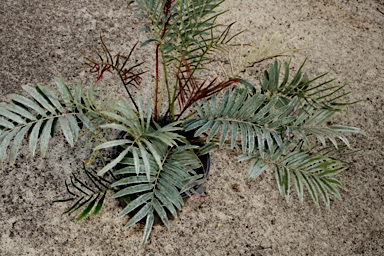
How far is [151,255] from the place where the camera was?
1475 millimetres

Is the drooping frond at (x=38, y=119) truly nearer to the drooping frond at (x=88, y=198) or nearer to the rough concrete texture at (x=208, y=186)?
the drooping frond at (x=88, y=198)

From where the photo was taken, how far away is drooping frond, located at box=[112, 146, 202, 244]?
1.16 meters

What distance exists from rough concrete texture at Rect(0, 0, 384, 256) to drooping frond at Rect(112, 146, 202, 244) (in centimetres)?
33

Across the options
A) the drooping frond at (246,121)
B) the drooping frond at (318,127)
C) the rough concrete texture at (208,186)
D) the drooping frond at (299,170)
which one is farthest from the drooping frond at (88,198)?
the drooping frond at (318,127)

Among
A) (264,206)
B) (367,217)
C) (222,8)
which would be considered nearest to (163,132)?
(264,206)

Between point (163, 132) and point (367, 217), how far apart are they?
3.02ft

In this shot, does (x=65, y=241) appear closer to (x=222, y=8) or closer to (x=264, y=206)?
(x=264, y=206)

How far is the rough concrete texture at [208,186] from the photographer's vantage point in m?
1.50

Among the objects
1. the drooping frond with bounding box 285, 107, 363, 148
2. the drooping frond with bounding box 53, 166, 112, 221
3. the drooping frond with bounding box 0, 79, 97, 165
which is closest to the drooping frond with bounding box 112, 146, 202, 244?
the drooping frond with bounding box 53, 166, 112, 221

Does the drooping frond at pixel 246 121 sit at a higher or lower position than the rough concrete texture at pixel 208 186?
higher

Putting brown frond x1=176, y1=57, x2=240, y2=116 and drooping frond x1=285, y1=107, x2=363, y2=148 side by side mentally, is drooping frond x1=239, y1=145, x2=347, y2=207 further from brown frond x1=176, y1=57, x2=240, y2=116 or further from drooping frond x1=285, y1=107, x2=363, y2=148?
brown frond x1=176, y1=57, x2=240, y2=116

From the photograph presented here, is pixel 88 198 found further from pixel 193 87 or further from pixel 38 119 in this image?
pixel 193 87

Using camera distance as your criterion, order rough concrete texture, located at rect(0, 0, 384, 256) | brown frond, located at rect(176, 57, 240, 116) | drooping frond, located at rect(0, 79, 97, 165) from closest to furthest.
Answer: drooping frond, located at rect(0, 79, 97, 165) → brown frond, located at rect(176, 57, 240, 116) → rough concrete texture, located at rect(0, 0, 384, 256)

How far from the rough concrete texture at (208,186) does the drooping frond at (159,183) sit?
13.0 inches
